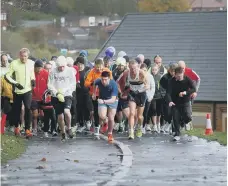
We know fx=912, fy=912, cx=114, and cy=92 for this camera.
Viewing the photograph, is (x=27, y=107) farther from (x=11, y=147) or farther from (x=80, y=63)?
(x=80, y=63)

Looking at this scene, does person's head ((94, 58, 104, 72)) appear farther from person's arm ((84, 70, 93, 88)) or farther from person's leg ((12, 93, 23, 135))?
person's leg ((12, 93, 23, 135))

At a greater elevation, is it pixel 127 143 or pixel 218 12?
pixel 218 12

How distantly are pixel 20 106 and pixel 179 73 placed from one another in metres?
3.08

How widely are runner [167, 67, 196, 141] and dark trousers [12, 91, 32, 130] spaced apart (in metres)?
2.61

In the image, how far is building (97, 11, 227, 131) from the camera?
5916cm

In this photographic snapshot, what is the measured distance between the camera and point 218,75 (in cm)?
5869

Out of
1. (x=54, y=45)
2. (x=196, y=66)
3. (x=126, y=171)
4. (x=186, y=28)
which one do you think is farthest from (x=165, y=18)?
(x=126, y=171)

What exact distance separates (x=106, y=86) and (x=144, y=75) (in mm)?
1062

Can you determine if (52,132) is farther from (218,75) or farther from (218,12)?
(218,12)

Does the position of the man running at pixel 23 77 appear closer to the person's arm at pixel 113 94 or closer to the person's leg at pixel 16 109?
the person's leg at pixel 16 109

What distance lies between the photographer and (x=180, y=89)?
16.9 meters

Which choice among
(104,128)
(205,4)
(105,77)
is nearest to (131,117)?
(105,77)

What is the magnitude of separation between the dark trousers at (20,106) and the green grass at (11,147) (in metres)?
0.42

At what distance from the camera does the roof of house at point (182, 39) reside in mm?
60094
